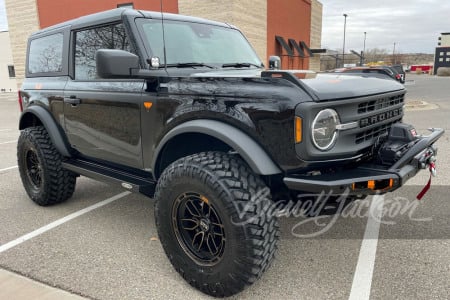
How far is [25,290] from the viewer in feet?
9.13

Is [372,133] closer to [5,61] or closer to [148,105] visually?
[148,105]

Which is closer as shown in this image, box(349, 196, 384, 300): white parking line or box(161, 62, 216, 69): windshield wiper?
box(349, 196, 384, 300): white parking line

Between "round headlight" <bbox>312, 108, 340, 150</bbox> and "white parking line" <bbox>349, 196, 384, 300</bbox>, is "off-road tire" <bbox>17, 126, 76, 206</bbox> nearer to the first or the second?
"round headlight" <bbox>312, 108, 340, 150</bbox>

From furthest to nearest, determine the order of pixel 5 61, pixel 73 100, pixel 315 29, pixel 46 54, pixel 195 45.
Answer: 1. pixel 5 61
2. pixel 315 29
3. pixel 46 54
4. pixel 73 100
5. pixel 195 45

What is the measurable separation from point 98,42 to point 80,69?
0.41 meters

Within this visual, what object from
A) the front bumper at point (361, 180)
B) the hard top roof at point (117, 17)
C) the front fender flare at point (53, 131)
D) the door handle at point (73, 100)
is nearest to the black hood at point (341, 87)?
the front bumper at point (361, 180)

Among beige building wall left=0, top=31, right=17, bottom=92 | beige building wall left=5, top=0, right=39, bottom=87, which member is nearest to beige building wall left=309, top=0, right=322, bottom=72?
beige building wall left=5, top=0, right=39, bottom=87

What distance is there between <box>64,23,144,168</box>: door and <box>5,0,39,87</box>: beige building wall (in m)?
25.4

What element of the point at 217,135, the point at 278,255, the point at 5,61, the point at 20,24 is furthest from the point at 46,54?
the point at 5,61

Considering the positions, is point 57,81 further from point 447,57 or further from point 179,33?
point 447,57

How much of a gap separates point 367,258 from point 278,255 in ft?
2.35

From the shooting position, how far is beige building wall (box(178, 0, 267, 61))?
1966cm

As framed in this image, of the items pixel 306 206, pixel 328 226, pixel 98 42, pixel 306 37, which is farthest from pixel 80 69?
pixel 306 37

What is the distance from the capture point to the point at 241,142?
7.99ft
